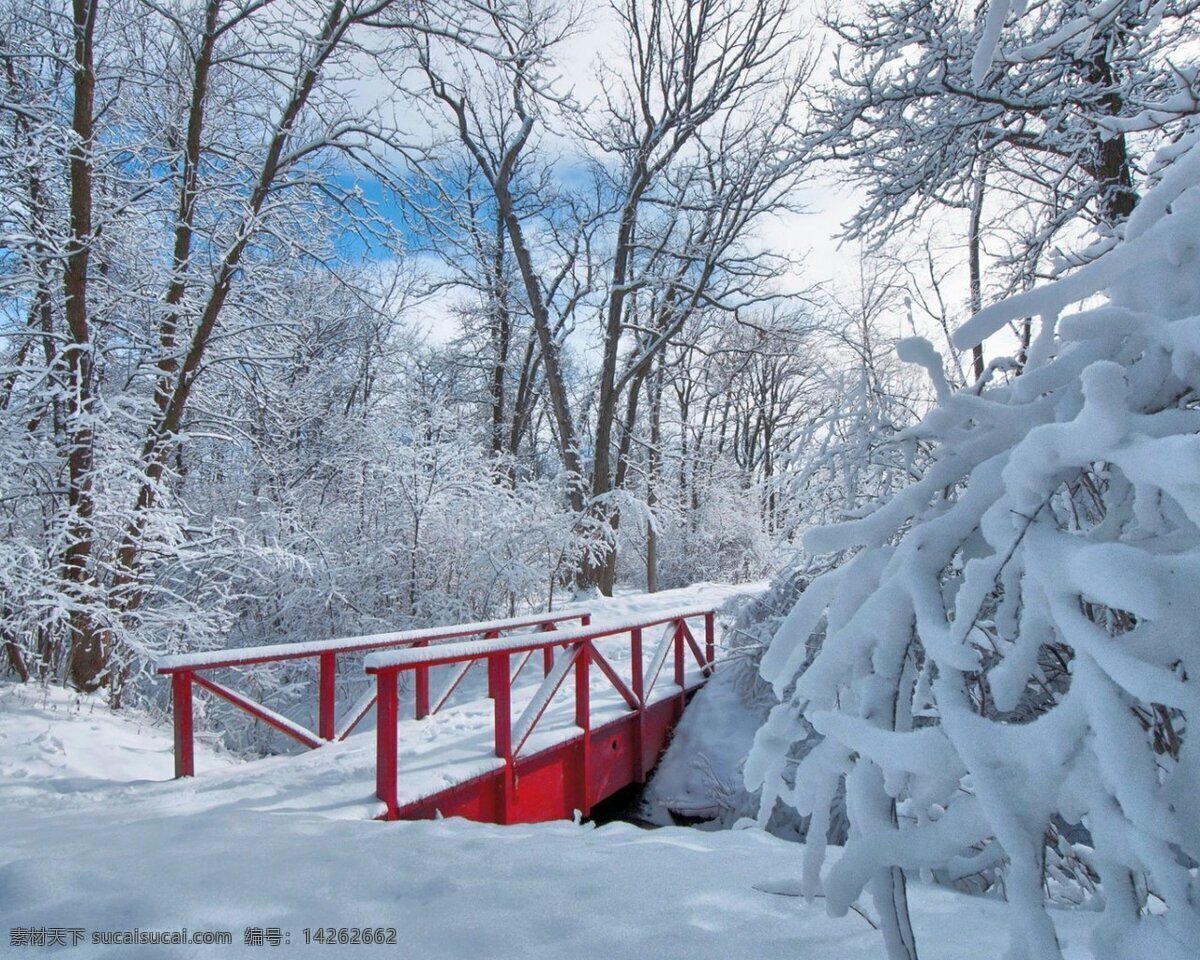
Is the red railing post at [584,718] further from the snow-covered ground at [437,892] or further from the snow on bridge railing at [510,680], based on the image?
the snow-covered ground at [437,892]

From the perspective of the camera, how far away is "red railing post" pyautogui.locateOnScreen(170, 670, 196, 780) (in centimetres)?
388

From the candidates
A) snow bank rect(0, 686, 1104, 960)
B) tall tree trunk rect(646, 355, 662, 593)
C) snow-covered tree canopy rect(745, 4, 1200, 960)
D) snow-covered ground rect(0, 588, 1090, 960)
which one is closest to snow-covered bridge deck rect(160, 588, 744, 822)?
snow-covered ground rect(0, 588, 1090, 960)

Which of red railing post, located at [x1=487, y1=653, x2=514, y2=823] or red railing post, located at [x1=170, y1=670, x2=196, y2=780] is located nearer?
red railing post, located at [x1=170, y1=670, x2=196, y2=780]

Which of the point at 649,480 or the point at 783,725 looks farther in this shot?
the point at 649,480

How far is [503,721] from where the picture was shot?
422cm

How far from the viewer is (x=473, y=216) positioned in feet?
29.2

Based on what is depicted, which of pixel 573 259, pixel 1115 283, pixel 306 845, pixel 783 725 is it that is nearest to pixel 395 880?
pixel 306 845

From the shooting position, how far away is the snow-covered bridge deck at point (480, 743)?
3.48m

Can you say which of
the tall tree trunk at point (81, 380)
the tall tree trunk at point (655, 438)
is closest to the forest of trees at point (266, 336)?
the tall tree trunk at point (81, 380)

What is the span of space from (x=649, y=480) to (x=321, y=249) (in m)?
8.91

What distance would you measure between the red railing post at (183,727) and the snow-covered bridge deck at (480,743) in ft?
0.04

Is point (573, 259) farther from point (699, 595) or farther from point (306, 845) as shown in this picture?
point (306, 845)

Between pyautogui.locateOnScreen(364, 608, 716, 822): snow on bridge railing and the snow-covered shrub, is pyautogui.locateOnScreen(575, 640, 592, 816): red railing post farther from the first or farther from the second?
the snow-covered shrub

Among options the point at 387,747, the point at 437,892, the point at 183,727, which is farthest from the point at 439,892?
the point at 183,727
